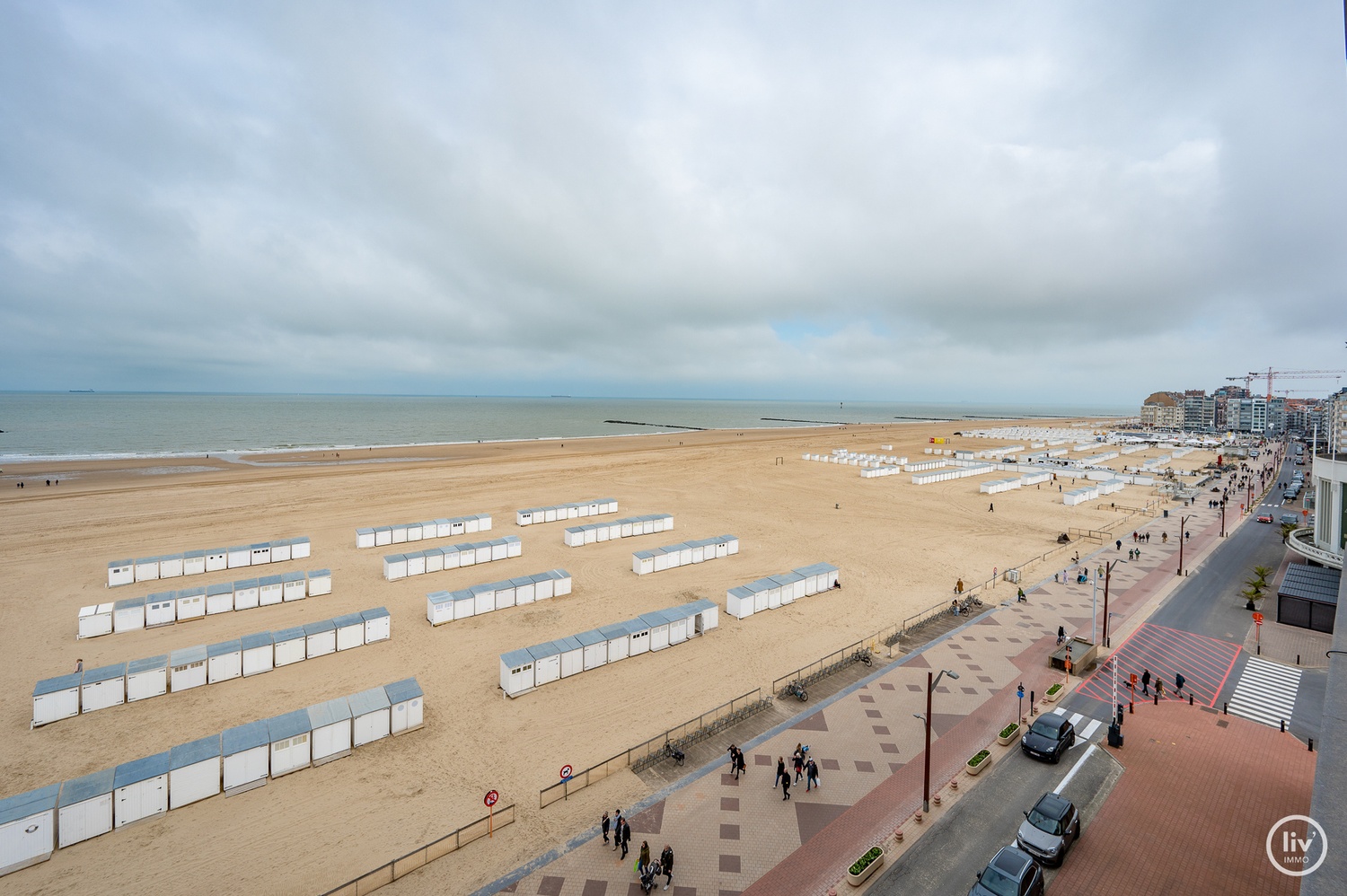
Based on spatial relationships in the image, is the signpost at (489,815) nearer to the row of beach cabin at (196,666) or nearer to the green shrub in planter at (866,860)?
the green shrub in planter at (866,860)

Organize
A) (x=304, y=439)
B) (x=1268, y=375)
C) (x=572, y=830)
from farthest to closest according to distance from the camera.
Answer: (x=1268, y=375) → (x=304, y=439) → (x=572, y=830)

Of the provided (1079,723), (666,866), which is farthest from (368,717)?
(1079,723)

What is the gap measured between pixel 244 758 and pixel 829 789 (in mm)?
19046

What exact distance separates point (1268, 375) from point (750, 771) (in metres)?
210

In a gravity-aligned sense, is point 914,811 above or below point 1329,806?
below

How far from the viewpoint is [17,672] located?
25109 mm

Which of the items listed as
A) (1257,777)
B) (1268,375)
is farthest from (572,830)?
(1268,375)

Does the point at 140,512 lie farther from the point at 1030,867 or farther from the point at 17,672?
the point at 1030,867

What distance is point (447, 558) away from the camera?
39.2 m

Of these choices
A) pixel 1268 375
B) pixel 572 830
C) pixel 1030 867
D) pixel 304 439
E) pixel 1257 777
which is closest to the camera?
pixel 1030 867

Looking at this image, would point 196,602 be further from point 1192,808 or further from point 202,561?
point 1192,808

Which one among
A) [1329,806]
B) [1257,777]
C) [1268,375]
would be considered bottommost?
[1257,777]

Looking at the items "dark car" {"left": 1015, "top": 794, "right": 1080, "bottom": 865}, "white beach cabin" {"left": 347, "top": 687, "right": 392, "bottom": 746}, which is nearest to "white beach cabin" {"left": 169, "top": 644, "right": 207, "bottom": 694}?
"white beach cabin" {"left": 347, "top": 687, "right": 392, "bottom": 746}

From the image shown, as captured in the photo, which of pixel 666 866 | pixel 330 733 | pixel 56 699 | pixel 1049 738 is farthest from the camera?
pixel 56 699
